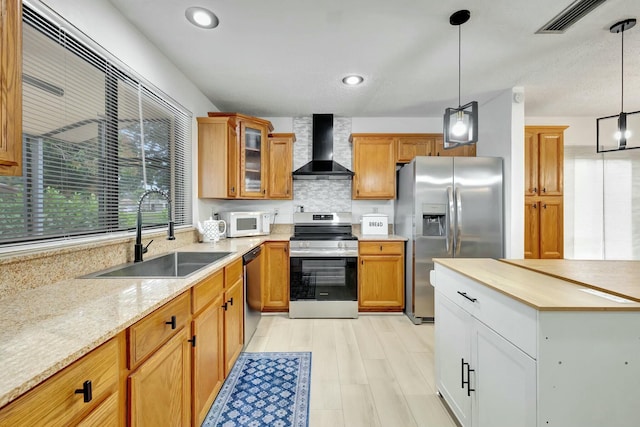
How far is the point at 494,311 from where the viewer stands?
119 cm

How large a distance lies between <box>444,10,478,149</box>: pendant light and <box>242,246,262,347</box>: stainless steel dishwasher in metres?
1.87

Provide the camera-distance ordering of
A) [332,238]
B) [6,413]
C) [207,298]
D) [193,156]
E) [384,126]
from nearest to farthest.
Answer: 1. [6,413]
2. [207,298]
3. [193,156]
4. [332,238]
5. [384,126]

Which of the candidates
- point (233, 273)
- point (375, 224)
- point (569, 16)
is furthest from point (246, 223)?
A: point (569, 16)

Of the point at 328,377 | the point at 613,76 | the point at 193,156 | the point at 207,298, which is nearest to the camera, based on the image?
the point at 207,298

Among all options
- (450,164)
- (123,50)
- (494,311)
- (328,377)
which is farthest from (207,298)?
(450,164)

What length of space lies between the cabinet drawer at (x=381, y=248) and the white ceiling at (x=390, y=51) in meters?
1.70

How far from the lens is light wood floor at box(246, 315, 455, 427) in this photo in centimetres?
169

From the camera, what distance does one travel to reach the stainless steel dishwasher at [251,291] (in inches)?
95.0

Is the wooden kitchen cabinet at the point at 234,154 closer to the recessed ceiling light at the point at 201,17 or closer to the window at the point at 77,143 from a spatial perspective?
the window at the point at 77,143

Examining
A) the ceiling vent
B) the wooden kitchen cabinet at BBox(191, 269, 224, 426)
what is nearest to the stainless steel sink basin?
the wooden kitchen cabinet at BBox(191, 269, 224, 426)

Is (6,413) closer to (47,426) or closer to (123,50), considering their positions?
(47,426)

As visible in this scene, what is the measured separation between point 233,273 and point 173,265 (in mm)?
516

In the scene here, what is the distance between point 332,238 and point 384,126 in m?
1.83

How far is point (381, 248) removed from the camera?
3.25 m
